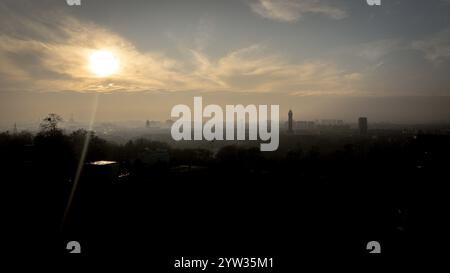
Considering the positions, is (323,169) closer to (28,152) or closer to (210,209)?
(210,209)

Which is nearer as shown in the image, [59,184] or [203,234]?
[203,234]

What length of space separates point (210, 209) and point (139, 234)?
3104 millimetres

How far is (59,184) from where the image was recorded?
48.8ft

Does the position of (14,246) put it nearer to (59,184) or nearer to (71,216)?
(71,216)

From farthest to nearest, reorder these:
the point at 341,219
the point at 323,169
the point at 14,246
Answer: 1. the point at 323,169
2. the point at 341,219
3. the point at 14,246

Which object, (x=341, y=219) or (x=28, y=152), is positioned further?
(x=28, y=152)
